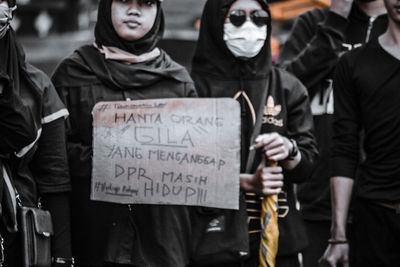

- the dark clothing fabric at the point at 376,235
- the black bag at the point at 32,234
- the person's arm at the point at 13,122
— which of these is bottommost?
the dark clothing fabric at the point at 376,235

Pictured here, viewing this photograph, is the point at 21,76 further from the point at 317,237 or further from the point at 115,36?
the point at 317,237

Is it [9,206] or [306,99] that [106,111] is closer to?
[9,206]

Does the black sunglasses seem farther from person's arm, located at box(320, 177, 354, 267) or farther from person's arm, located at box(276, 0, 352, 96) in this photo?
person's arm, located at box(320, 177, 354, 267)

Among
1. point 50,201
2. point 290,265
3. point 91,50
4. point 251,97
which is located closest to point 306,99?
point 251,97

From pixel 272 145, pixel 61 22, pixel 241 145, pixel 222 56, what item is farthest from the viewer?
pixel 61 22

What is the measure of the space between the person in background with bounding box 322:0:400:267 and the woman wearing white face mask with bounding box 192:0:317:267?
0.19 m

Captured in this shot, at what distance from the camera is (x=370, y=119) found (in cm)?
435

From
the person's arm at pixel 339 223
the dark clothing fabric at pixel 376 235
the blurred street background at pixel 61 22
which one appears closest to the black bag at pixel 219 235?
the person's arm at pixel 339 223

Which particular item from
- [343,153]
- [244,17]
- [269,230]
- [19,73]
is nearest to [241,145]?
[269,230]

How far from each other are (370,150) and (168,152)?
1.11 m

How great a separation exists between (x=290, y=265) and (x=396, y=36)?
1291 mm

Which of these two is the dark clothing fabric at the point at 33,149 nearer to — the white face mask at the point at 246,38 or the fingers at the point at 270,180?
the fingers at the point at 270,180

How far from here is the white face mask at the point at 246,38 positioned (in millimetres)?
4461

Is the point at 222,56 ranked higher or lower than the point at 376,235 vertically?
higher
